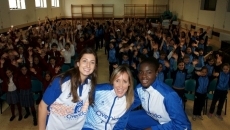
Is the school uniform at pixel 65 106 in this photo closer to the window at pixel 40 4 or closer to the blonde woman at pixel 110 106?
the blonde woman at pixel 110 106

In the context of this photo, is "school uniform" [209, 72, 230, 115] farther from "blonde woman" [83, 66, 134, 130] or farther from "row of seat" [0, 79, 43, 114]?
"row of seat" [0, 79, 43, 114]

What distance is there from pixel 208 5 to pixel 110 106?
11605 mm

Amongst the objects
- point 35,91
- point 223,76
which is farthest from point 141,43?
point 35,91

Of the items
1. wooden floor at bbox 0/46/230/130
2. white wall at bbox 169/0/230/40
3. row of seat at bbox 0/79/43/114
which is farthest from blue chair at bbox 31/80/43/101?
white wall at bbox 169/0/230/40

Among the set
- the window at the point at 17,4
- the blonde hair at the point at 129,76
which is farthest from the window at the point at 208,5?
the blonde hair at the point at 129,76

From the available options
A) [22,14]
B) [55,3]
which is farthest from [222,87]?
[55,3]

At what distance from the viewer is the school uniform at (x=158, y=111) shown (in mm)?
1848

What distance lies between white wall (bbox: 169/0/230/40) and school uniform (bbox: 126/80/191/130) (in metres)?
8.55

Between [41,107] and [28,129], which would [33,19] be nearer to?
[28,129]

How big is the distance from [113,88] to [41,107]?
0.66 metres

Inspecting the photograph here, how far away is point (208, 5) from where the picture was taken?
11.7 m

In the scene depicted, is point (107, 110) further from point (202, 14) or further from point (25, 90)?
point (202, 14)

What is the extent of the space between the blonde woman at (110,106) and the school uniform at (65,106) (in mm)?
110

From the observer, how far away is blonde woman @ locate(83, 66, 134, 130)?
1967 millimetres
